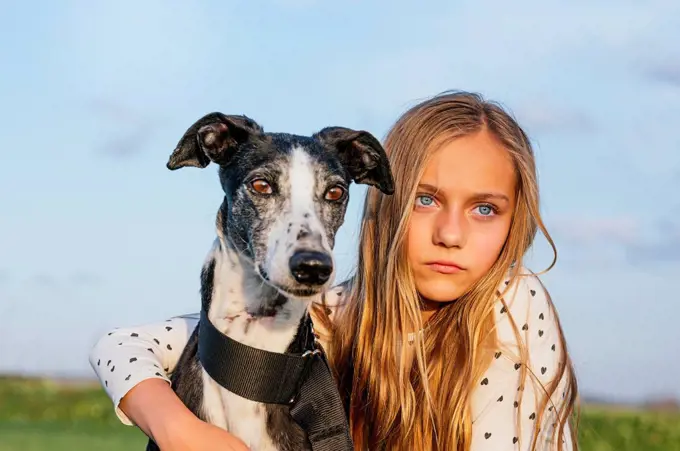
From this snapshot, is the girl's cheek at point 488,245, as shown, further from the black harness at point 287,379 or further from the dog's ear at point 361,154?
the black harness at point 287,379

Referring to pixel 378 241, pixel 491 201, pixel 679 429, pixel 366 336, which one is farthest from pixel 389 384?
pixel 679 429

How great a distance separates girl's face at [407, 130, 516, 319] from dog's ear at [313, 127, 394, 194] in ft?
1.20

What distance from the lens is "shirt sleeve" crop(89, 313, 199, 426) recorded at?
3611 mm

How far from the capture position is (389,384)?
14.0 ft

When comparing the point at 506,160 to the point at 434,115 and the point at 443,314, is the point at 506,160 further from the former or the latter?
the point at 443,314

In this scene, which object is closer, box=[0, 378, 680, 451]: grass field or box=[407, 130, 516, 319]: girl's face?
box=[407, 130, 516, 319]: girl's face

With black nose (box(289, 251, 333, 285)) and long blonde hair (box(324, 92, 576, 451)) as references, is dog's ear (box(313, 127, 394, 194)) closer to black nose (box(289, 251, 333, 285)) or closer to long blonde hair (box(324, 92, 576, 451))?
long blonde hair (box(324, 92, 576, 451))

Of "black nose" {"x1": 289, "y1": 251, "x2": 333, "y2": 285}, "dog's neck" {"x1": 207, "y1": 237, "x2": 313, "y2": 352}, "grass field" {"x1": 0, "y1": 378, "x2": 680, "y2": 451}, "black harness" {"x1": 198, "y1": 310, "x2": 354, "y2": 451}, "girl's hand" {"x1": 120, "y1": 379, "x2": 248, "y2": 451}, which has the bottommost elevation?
"grass field" {"x1": 0, "y1": 378, "x2": 680, "y2": 451}

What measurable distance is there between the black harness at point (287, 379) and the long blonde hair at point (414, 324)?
86cm

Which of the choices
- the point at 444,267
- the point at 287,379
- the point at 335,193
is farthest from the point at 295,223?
the point at 444,267

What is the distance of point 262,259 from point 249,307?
0.23 meters

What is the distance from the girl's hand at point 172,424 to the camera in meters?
3.20

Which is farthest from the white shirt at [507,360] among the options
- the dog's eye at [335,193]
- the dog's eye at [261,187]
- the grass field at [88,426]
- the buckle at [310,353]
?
the grass field at [88,426]

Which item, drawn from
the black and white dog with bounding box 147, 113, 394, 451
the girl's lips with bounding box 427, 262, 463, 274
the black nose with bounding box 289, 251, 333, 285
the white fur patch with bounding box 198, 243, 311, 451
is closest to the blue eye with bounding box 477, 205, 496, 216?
the girl's lips with bounding box 427, 262, 463, 274
